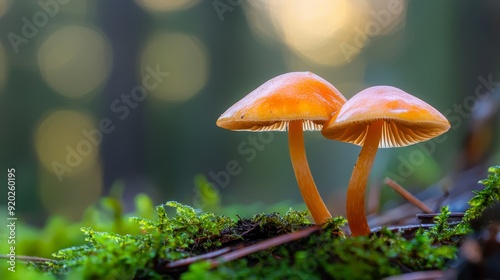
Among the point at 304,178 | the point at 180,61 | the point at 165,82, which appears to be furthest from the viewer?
the point at 180,61

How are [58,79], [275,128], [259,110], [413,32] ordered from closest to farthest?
[259,110], [275,128], [413,32], [58,79]

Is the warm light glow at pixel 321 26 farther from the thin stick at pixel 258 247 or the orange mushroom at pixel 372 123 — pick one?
the thin stick at pixel 258 247

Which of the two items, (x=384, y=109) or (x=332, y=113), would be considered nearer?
(x=384, y=109)

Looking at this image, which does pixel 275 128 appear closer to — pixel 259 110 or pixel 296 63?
pixel 259 110

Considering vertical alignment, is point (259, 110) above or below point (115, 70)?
below

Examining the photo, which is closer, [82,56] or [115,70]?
[115,70]

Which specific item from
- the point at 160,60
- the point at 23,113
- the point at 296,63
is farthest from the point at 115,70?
the point at 296,63

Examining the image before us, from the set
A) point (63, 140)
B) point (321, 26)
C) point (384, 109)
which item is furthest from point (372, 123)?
point (63, 140)

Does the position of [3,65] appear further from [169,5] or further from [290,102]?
[290,102]
